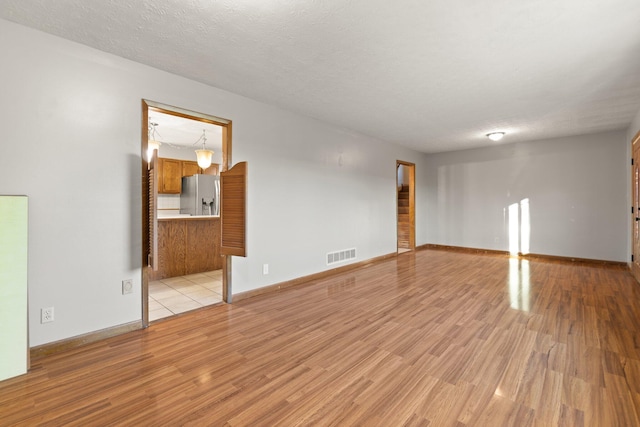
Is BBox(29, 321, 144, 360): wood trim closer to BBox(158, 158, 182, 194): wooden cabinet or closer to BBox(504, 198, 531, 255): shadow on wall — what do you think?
BBox(158, 158, 182, 194): wooden cabinet

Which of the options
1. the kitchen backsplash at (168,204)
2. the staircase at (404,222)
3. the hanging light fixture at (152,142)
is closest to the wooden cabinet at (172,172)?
the kitchen backsplash at (168,204)

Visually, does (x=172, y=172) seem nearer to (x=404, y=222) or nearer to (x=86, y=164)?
(x=86, y=164)

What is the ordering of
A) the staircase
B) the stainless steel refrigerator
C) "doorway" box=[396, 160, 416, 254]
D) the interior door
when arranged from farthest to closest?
the staircase, "doorway" box=[396, 160, 416, 254], the stainless steel refrigerator, the interior door

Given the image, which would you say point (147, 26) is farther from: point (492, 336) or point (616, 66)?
point (616, 66)

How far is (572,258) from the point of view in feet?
19.7

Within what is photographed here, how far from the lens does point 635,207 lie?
4621mm

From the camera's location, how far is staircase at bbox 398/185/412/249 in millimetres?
7746

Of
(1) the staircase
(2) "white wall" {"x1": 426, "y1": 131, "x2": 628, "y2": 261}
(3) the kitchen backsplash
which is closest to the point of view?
(2) "white wall" {"x1": 426, "y1": 131, "x2": 628, "y2": 261}

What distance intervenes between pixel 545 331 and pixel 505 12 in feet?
8.90

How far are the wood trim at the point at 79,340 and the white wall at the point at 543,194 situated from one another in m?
7.16

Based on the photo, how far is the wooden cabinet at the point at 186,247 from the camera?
4.66 meters

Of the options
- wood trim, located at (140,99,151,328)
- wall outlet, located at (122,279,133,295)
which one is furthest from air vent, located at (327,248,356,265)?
wall outlet, located at (122,279,133,295)

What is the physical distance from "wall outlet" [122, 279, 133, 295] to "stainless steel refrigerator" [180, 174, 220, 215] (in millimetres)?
3581

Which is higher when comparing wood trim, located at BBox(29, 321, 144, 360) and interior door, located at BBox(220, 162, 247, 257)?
interior door, located at BBox(220, 162, 247, 257)
